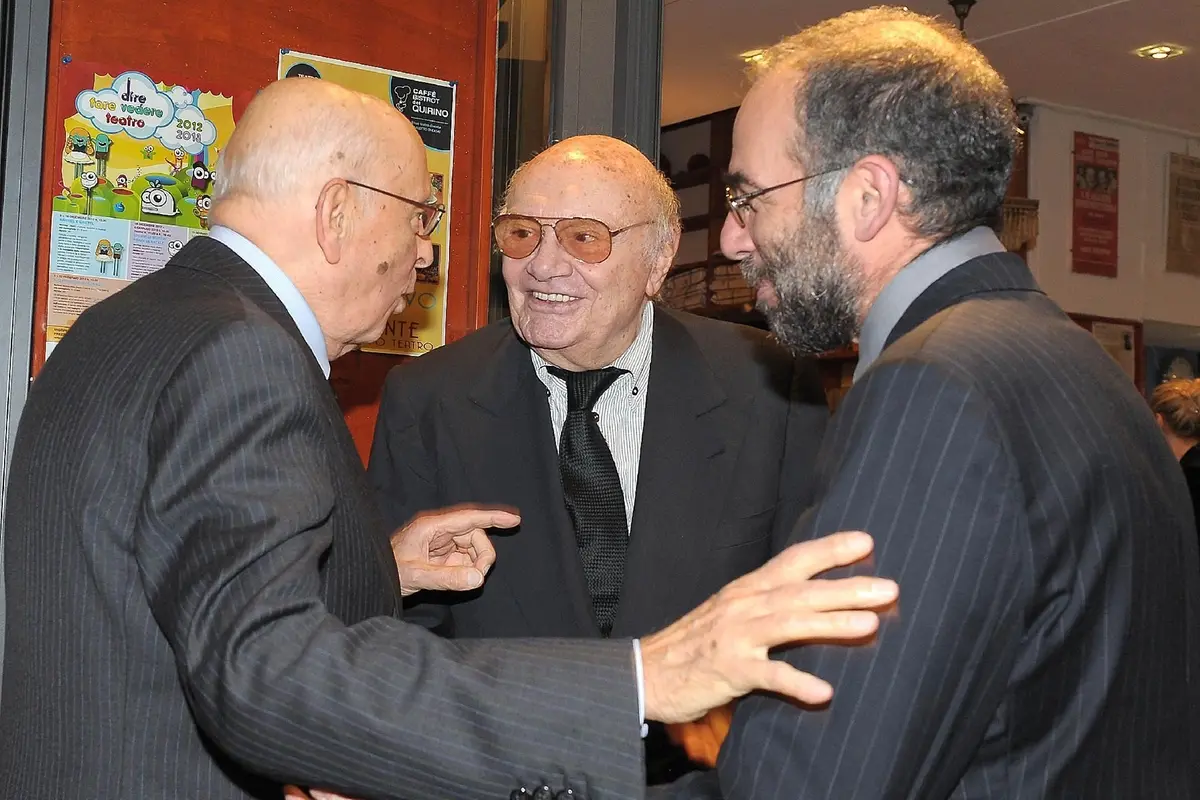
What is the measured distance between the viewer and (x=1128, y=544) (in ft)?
4.31

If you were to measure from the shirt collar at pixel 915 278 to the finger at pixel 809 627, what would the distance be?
384 millimetres

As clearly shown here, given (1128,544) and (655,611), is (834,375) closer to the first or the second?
(655,611)

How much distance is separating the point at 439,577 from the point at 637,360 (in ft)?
2.57

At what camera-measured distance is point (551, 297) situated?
2.73 metres

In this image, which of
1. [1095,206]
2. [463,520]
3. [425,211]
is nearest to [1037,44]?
[1095,206]

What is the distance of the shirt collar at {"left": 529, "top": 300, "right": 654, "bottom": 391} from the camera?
2.79m

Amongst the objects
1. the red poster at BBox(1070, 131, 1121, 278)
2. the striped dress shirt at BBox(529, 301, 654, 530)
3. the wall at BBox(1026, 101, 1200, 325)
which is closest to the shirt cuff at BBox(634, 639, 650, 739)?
the striped dress shirt at BBox(529, 301, 654, 530)

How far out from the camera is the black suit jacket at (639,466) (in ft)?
8.34

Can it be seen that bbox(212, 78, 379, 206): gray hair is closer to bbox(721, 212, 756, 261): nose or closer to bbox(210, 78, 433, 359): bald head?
bbox(210, 78, 433, 359): bald head

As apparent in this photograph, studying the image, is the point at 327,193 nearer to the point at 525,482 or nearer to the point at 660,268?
the point at 525,482

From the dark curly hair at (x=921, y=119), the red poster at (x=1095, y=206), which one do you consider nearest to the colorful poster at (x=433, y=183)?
the dark curly hair at (x=921, y=119)

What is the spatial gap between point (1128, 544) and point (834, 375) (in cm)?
758

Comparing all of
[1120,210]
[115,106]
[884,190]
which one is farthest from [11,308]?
[1120,210]

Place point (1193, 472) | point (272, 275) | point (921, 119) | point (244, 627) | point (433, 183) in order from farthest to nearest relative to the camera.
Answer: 1. point (1193, 472)
2. point (433, 183)
3. point (272, 275)
4. point (921, 119)
5. point (244, 627)
